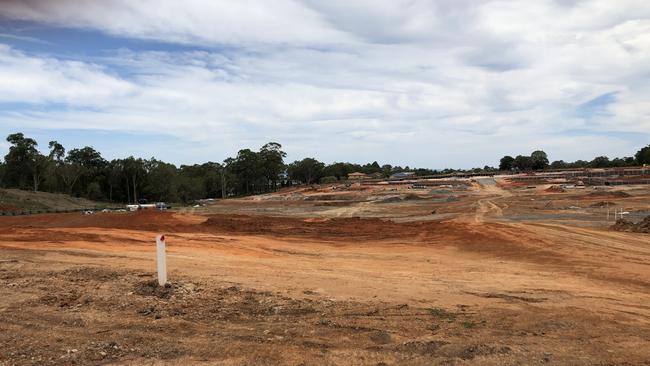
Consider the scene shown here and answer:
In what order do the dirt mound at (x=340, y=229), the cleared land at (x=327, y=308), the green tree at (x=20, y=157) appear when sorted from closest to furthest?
the cleared land at (x=327, y=308), the dirt mound at (x=340, y=229), the green tree at (x=20, y=157)

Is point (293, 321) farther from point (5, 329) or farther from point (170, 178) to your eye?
point (170, 178)


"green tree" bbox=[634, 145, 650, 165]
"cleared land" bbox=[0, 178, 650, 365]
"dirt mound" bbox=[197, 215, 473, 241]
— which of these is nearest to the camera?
"cleared land" bbox=[0, 178, 650, 365]

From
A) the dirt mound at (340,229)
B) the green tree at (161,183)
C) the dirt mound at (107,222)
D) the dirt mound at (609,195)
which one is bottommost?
the dirt mound at (340,229)

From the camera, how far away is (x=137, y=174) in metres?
90.9

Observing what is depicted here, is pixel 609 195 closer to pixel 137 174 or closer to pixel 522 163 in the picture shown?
pixel 137 174

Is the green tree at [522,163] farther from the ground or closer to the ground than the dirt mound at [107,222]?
farther from the ground

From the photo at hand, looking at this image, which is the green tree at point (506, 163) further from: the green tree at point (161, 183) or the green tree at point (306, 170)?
the green tree at point (161, 183)

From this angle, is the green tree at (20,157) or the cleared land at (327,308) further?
the green tree at (20,157)

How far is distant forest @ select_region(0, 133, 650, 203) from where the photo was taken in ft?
266

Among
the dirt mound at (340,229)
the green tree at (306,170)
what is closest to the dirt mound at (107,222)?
the dirt mound at (340,229)

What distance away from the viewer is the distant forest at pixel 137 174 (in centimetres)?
8094

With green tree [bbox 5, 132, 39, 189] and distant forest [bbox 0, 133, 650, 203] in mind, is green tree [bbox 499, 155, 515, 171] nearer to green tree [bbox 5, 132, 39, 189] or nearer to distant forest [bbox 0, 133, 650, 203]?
distant forest [bbox 0, 133, 650, 203]

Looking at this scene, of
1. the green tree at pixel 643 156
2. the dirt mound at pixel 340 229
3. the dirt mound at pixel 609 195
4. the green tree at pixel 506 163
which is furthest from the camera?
the green tree at pixel 506 163

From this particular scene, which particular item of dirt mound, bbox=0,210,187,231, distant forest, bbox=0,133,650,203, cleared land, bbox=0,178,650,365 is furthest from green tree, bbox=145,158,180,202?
cleared land, bbox=0,178,650,365
